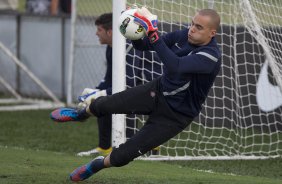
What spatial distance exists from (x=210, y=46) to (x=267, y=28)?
3.68 m

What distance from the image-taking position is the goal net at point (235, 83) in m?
10.6

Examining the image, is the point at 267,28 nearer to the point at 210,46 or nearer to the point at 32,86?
the point at 210,46

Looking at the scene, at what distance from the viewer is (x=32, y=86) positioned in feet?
54.5

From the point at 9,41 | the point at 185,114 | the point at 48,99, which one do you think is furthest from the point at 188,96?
the point at 9,41

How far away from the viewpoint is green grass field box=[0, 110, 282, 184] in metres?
8.38

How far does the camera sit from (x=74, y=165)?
9.27 metres

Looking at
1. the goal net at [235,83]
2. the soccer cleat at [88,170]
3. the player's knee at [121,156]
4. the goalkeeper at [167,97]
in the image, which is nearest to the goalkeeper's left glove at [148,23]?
the goalkeeper at [167,97]

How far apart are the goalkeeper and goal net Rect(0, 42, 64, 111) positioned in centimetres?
735

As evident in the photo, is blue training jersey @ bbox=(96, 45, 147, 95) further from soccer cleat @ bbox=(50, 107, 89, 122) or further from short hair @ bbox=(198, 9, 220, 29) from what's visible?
short hair @ bbox=(198, 9, 220, 29)

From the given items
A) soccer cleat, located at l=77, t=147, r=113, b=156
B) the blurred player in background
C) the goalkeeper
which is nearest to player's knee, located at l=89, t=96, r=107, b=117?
the goalkeeper

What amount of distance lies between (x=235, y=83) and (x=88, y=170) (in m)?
5.15

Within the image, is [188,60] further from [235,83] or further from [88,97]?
[235,83]

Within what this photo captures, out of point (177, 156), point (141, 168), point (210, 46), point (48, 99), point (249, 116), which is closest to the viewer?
point (210, 46)

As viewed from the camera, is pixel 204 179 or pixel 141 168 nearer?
pixel 204 179
